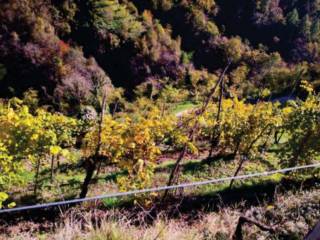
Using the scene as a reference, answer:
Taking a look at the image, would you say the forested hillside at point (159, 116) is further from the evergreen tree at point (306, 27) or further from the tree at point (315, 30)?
the tree at point (315, 30)

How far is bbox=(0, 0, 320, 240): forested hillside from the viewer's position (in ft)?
21.0

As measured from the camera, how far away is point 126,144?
534 inches

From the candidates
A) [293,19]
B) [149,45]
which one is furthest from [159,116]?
[293,19]

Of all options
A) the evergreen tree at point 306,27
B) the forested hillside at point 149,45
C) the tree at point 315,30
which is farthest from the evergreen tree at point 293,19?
the tree at point 315,30

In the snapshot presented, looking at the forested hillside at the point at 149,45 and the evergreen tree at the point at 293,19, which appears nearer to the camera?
the forested hillside at the point at 149,45

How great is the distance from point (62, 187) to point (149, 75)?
41178 mm

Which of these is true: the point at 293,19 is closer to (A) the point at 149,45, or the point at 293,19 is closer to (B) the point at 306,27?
(B) the point at 306,27

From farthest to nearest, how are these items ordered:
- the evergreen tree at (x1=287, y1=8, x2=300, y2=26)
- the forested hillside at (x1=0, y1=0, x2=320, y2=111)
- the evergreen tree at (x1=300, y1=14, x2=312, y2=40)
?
the evergreen tree at (x1=287, y1=8, x2=300, y2=26), the evergreen tree at (x1=300, y1=14, x2=312, y2=40), the forested hillside at (x1=0, y1=0, x2=320, y2=111)

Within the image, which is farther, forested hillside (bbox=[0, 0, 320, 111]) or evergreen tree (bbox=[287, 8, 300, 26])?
evergreen tree (bbox=[287, 8, 300, 26])

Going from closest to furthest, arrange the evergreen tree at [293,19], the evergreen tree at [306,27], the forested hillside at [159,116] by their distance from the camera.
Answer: the forested hillside at [159,116] < the evergreen tree at [306,27] < the evergreen tree at [293,19]

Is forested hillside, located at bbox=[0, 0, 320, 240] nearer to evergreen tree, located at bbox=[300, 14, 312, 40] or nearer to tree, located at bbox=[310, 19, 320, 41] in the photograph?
evergreen tree, located at bbox=[300, 14, 312, 40]

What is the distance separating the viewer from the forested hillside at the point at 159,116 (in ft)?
21.0

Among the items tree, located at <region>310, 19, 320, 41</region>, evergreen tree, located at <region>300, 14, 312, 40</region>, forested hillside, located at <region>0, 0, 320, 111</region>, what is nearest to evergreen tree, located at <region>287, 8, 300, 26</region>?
forested hillside, located at <region>0, 0, 320, 111</region>

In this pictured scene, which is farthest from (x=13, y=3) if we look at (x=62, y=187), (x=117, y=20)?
(x=62, y=187)
